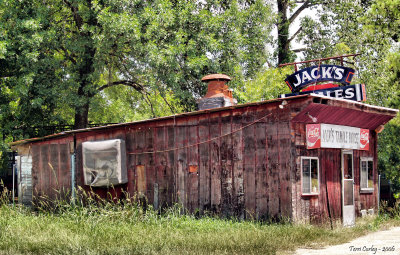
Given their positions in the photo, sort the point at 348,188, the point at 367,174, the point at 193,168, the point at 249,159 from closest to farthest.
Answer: the point at 249,159, the point at 193,168, the point at 348,188, the point at 367,174

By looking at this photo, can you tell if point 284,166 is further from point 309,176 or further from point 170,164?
point 170,164

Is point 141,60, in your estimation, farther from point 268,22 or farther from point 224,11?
point 268,22

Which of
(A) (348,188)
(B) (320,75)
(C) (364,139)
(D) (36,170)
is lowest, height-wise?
(A) (348,188)

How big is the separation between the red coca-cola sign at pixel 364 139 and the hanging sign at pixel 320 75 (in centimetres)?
216

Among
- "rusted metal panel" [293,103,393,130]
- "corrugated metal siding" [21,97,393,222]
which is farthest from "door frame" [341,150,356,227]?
"rusted metal panel" [293,103,393,130]

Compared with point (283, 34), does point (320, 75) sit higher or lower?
lower

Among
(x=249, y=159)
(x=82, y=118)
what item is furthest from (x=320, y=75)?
(x=82, y=118)

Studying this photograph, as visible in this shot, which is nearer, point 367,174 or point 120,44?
point 367,174

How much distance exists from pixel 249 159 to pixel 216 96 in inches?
153

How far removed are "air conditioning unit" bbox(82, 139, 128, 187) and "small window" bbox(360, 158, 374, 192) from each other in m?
7.34

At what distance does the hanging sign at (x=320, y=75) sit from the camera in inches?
665

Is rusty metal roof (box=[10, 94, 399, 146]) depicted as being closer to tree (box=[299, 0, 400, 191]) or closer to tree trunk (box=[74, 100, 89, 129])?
tree (box=[299, 0, 400, 191])

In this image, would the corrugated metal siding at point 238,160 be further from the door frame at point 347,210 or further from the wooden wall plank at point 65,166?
the wooden wall plank at point 65,166

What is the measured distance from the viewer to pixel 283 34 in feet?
107
